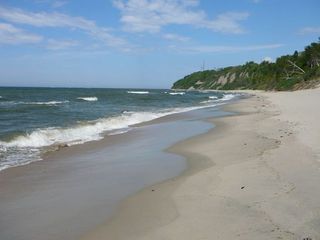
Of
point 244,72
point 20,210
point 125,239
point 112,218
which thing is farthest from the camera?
point 244,72

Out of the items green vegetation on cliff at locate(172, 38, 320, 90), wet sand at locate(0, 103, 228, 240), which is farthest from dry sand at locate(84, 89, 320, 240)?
green vegetation on cliff at locate(172, 38, 320, 90)

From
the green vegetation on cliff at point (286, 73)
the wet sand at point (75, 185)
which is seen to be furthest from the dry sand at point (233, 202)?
the green vegetation on cliff at point (286, 73)

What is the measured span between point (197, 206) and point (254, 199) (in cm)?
89

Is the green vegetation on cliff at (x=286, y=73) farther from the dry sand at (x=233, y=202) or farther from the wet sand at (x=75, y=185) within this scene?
the dry sand at (x=233, y=202)

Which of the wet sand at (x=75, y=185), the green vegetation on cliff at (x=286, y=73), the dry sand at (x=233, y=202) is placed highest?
the green vegetation on cliff at (x=286, y=73)

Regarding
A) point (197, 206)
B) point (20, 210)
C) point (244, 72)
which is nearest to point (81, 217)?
point (20, 210)

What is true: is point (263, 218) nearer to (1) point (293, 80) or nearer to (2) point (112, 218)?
(2) point (112, 218)

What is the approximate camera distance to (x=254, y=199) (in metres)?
6.04

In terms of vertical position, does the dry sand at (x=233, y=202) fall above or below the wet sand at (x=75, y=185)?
above

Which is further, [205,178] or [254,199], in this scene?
[205,178]

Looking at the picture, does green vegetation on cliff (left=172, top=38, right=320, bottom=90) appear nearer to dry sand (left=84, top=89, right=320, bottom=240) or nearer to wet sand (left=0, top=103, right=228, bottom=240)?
wet sand (left=0, top=103, right=228, bottom=240)

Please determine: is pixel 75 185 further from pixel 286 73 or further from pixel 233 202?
pixel 286 73

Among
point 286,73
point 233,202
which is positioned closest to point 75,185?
point 233,202

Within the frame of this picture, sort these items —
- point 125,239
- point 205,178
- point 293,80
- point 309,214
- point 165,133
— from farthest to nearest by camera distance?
point 293,80
point 165,133
point 205,178
point 309,214
point 125,239
